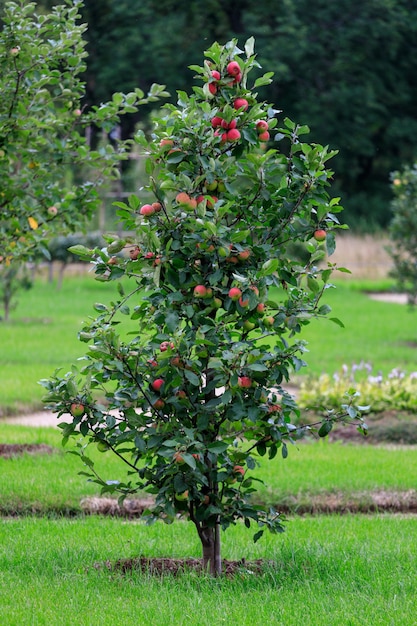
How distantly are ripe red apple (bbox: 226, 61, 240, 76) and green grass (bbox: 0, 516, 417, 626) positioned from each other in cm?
222

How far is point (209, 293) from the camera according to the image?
465 cm

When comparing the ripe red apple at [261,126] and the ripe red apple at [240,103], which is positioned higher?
the ripe red apple at [240,103]

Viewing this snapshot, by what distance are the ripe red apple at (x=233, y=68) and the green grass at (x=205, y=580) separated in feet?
7.28

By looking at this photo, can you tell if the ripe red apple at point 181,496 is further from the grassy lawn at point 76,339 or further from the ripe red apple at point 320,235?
the grassy lawn at point 76,339

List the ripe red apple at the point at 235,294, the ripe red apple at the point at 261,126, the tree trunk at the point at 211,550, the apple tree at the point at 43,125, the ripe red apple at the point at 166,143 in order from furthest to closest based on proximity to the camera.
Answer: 1. the apple tree at the point at 43,125
2. the tree trunk at the point at 211,550
3. the ripe red apple at the point at 261,126
4. the ripe red apple at the point at 166,143
5. the ripe red apple at the point at 235,294

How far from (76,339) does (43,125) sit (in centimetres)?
995

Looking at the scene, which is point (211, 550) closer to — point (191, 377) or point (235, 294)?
point (191, 377)

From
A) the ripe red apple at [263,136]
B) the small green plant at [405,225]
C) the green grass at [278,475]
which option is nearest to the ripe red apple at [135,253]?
the ripe red apple at [263,136]

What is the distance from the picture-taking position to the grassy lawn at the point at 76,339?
12602 millimetres

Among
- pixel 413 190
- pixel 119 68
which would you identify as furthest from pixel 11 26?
pixel 119 68

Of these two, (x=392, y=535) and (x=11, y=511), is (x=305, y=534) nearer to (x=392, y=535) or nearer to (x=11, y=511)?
(x=392, y=535)

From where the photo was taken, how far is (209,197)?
4.61 m

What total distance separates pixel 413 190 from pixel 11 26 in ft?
36.4

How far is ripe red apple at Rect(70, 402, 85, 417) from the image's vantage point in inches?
186
